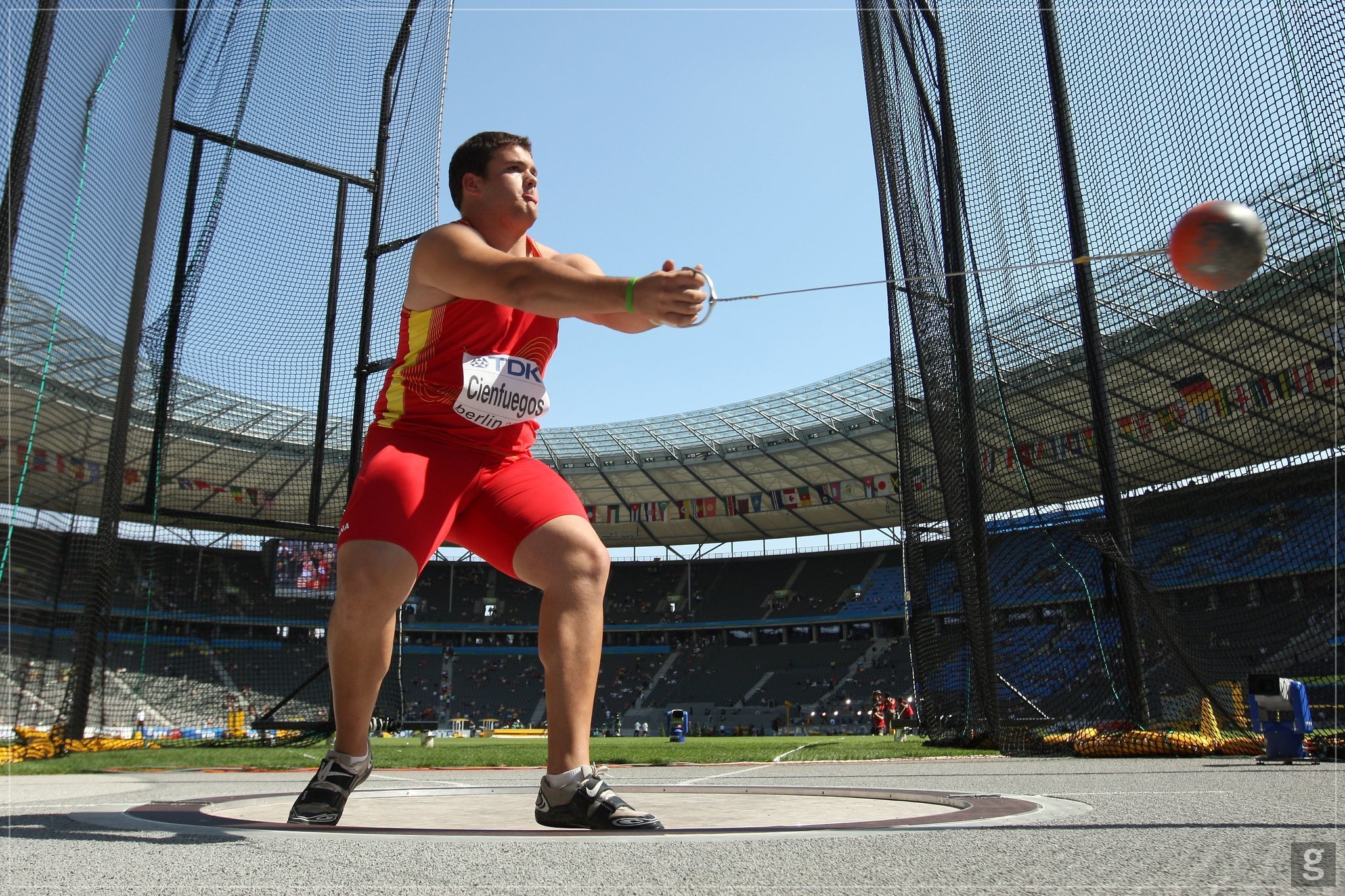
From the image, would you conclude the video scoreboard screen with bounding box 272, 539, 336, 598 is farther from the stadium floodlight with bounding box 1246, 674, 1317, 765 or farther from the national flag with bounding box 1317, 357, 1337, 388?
the national flag with bounding box 1317, 357, 1337, 388

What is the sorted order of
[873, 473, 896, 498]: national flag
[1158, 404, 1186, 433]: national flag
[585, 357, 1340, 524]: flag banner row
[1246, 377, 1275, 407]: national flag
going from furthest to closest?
[873, 473, 896, 498]: national flag
[1158, 404, 1186, 433]: national flag
[1246, 377, 1275, 407]: national flag
[585, 357, 1340, 524]: flag banner row

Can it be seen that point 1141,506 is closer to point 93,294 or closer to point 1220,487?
Answer: point 1220,487

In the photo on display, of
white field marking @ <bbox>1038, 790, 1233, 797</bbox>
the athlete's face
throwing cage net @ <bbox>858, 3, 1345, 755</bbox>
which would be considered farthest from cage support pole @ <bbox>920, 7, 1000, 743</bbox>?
the athlete's face

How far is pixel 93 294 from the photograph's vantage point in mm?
5602

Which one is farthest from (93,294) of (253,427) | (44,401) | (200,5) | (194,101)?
(253,427)

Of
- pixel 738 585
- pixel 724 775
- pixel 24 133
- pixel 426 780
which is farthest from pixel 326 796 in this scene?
pixel 738 585

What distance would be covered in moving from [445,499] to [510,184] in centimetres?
86

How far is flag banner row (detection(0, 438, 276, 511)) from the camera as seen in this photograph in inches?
213

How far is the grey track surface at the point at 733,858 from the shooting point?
4.19ft

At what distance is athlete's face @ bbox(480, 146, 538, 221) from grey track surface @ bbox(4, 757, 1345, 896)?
1578 mm

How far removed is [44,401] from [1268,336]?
717cm

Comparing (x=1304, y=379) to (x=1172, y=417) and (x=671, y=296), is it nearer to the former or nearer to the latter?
(x=1172, y=417)

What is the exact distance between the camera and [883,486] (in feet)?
104

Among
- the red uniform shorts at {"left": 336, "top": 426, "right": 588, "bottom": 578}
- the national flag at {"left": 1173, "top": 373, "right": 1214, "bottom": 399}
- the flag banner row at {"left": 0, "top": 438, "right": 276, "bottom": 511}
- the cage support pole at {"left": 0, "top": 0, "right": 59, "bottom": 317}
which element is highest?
the cage support pole at {"left": 0, "top": 0, "right": 59, "bottom": 317}
